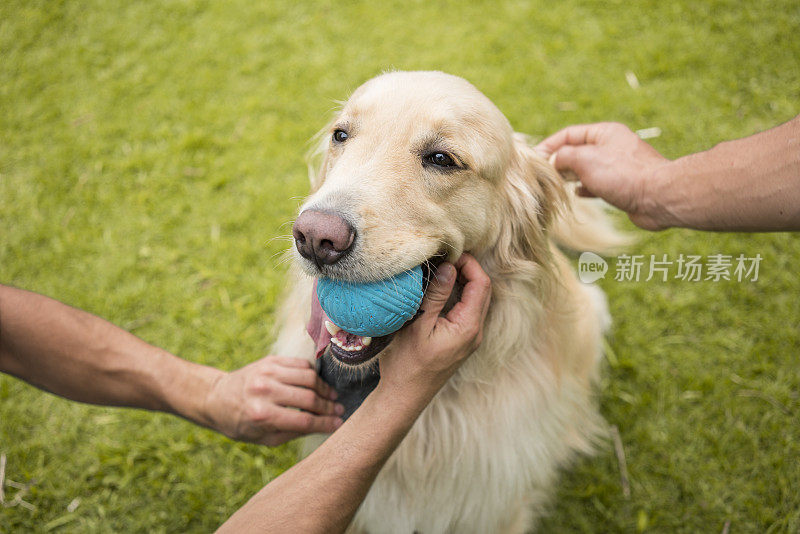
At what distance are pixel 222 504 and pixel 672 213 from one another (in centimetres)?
274

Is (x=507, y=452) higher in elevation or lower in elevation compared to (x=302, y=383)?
lower

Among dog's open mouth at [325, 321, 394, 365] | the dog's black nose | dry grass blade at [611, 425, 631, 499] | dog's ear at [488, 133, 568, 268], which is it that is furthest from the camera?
dry grass blade at [611, 425, 631, 499]

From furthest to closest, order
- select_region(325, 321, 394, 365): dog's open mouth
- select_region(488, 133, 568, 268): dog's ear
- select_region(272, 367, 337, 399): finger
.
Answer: select_region(272, 367, 337, 399): finger
select_region(488, 133, 568, 268): dog's ear
select_region(325, 321, 394, 365): dog's open mouth

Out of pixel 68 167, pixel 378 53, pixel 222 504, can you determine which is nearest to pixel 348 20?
pixel 378 53

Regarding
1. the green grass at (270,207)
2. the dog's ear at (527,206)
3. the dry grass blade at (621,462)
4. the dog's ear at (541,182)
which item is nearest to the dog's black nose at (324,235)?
the dog's ear at (527,206)

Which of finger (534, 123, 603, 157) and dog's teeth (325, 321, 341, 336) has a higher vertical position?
finger (534, 123, 603, 157)

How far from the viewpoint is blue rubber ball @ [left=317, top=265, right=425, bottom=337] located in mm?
1614

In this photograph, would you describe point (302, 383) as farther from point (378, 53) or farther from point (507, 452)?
point (378, 53)

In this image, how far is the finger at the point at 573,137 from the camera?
8.10 ft

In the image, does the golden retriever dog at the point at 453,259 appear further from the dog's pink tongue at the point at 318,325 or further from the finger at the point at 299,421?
the finger at the point at 299,421

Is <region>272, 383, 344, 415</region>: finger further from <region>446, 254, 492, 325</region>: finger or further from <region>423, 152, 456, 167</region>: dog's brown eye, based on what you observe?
<region>423, 152, 456, 167</region>: dog's brown eye

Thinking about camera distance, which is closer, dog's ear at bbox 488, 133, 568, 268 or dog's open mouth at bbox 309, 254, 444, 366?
dog's open mouth at bbox 309, 254, 444, 366

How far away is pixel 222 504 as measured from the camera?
292cm

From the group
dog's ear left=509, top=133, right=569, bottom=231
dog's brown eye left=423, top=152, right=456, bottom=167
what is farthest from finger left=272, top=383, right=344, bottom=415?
dog's ear left=509, top=133, right=569, bottom=231
